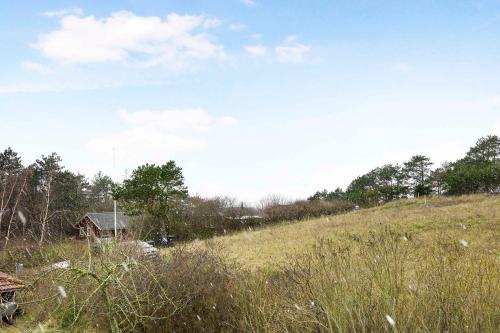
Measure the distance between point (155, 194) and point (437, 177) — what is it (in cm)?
3519

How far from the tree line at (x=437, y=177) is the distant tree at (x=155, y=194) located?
19.3 m

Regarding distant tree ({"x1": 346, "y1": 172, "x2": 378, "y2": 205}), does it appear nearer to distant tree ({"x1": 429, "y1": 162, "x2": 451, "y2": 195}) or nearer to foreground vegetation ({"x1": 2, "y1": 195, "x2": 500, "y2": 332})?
distant tree ({"x1": 429, "y1": 162, "x2": 451, "y2": 195})

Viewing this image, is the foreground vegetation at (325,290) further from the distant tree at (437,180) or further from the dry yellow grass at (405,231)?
the distant tree at (437,180)

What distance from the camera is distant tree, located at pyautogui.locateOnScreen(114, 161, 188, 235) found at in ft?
116

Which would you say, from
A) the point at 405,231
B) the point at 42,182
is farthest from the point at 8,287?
the point at 42,182

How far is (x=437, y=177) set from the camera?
5319 centimetres

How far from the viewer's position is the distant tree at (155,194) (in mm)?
35406

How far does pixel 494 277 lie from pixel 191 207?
116ft

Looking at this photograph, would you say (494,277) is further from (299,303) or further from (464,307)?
(299,303)

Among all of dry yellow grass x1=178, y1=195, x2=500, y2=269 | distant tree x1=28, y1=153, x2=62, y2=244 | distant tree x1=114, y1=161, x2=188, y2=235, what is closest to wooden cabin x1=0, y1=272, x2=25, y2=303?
dry yellow grass x1=178, y1=195, x2=500, y2=269

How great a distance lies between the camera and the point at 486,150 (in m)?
50.0

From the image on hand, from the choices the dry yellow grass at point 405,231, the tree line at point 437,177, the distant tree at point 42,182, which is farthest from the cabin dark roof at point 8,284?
the tree line at point 437,177

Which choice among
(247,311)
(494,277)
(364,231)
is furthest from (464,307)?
(364,231)

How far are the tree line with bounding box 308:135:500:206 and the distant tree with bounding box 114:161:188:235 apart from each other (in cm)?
1930
